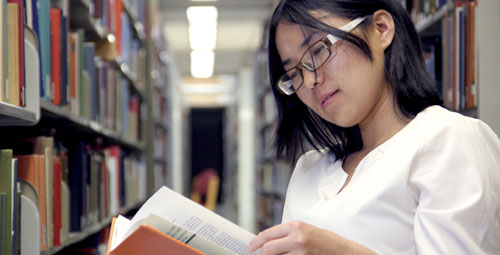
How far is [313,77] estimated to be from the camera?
1184mm

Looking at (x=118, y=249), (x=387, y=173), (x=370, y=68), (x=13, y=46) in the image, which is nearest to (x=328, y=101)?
(x=370, y=68)

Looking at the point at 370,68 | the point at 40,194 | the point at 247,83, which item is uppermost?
the point at 370,68

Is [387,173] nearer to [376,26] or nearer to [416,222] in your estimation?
[416,222]

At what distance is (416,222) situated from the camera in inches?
39.6

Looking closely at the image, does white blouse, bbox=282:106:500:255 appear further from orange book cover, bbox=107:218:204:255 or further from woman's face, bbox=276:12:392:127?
orange book cover, bbox=107:218:204:255

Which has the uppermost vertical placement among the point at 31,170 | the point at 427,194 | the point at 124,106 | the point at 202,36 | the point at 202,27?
the point at 427,194

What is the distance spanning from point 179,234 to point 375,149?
43cm

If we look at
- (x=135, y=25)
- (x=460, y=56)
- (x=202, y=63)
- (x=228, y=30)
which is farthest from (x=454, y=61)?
(x=202, y=63)

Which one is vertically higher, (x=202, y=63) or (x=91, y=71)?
(x=91, y=71)

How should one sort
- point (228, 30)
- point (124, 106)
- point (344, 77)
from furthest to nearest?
point (228, 30)
point (124, 106)
point (344, 77)

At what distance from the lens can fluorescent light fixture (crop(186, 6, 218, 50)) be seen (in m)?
6.09

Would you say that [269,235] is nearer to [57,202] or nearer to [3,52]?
[3,52]

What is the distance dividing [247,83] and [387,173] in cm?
760

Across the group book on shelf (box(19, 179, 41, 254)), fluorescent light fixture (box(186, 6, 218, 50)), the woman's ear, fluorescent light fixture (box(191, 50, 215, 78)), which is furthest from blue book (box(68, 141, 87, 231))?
fluorescent light fixture (box(191, 50, 215, 78))
